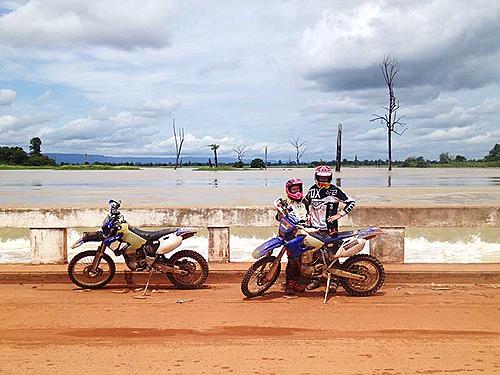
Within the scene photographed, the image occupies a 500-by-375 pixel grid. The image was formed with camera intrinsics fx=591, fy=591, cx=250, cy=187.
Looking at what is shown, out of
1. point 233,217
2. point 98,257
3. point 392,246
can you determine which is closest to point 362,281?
point 392,246

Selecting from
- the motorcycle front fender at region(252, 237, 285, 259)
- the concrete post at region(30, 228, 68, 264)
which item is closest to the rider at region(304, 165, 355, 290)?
the motorcycle front fender at region(252, 237, 285, 259)

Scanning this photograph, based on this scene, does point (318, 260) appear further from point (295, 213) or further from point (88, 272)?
point (88, 272)

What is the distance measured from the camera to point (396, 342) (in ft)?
18.2

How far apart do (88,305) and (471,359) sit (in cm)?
432

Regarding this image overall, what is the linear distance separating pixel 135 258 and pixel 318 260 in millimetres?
2439

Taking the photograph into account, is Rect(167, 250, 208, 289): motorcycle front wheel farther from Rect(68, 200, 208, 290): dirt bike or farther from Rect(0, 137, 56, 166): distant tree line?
Rect(0, 137, 56, 166): distant tree line

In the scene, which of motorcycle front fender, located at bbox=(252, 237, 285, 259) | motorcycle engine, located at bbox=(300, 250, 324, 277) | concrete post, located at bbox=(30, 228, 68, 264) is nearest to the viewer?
motorcycle front fender, located at bbox=(252, 237, 285, 259)

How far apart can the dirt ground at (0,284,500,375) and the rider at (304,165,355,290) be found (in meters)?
0.87

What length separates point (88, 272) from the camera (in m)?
8.00

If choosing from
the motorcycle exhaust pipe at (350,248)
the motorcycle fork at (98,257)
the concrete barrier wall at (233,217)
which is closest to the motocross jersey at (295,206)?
the motorcycle exhaust pipe at (350,248)

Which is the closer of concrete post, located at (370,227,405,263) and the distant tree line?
concrete post, located at (370,227,405,263)

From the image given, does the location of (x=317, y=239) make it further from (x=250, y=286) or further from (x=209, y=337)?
(x=209, y=337)

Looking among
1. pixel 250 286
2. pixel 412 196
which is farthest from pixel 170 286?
pixel 412 196

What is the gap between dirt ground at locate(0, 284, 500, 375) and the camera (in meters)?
4.96
